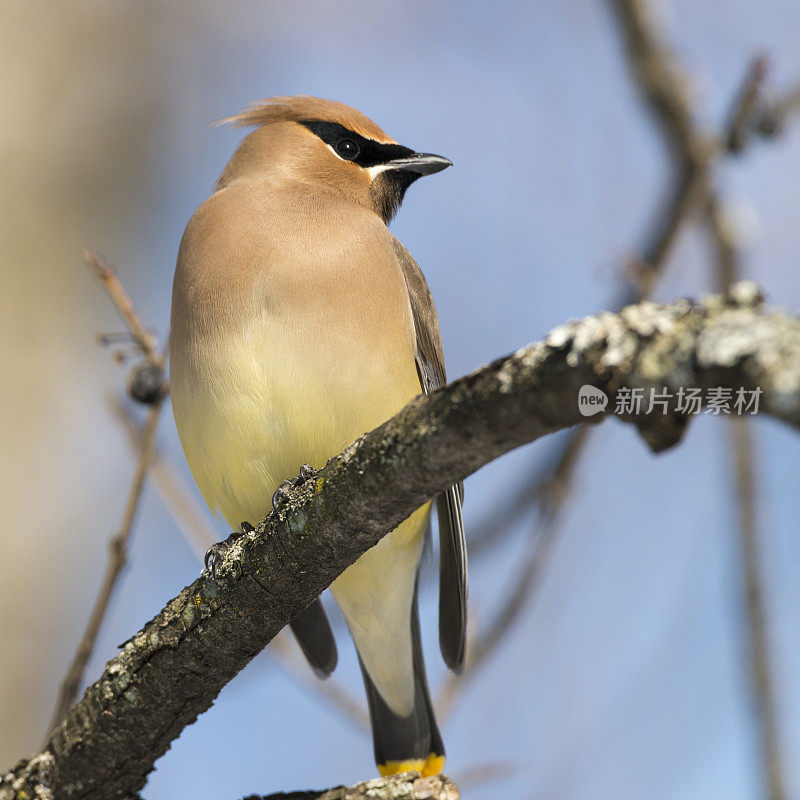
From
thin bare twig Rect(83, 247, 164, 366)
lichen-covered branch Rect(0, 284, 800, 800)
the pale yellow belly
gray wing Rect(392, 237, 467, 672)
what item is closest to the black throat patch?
gray wing Rect(392, 237, 467, 672)

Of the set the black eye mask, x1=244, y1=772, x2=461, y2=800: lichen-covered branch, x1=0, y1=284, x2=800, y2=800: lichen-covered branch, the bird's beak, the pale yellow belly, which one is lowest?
x1=244, y1=772, x2=461, y2=800: lichen-covered branch

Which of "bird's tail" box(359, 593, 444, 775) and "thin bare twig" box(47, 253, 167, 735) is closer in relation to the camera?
"thin bare twig" box(47, 253, 167, 735)

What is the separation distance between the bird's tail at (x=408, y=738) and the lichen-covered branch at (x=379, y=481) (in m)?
1.40

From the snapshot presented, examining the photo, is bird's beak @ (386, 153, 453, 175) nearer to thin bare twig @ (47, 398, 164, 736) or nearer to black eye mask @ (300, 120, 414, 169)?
black eye mask @ (300, 120, 414, 169)

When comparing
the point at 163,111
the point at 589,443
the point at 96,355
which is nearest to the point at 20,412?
the point at 96,355

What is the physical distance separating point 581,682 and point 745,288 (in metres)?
4.53

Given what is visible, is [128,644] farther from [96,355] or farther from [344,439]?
[96,355]

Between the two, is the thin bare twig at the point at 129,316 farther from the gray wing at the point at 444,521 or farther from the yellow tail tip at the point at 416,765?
the yellow tail tip at the point at 416,765

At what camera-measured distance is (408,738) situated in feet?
13.1

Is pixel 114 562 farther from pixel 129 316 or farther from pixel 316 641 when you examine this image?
pixel 316 641

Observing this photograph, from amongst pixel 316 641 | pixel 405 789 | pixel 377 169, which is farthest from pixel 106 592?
pixel 377 169

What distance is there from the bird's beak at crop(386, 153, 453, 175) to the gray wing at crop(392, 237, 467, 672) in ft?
1.56

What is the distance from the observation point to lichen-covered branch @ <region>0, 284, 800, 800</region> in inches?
59.9

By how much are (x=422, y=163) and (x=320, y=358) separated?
1.29m
